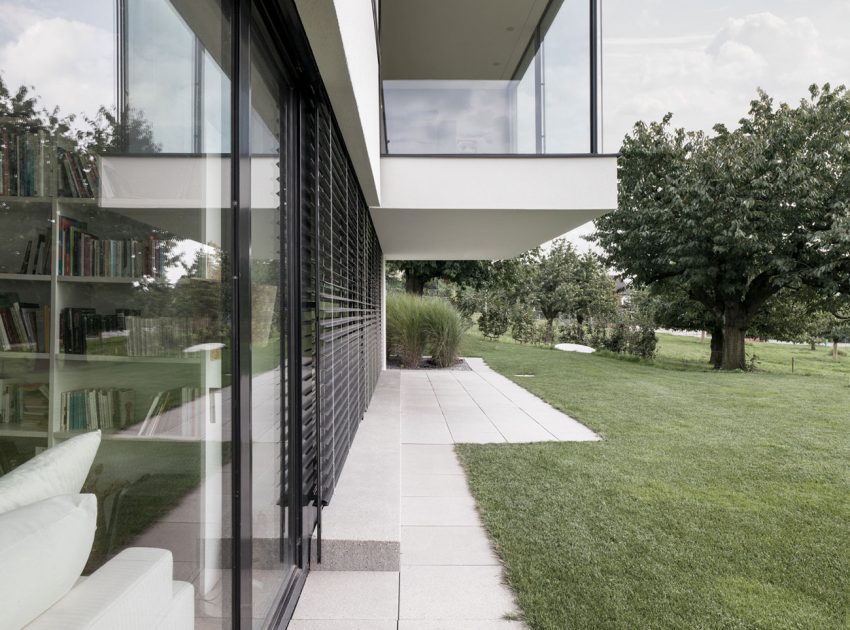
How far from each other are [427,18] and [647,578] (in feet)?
21.4

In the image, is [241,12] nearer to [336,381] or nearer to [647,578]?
[336,381]

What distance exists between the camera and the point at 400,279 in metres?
18.0

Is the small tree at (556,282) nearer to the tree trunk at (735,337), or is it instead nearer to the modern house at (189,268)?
the tree trunk at (735,337)

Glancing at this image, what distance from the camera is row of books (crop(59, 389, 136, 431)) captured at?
2.40 ft

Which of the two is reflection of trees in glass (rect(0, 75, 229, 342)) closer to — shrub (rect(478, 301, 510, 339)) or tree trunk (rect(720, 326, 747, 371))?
tree trunk (rect(720, 326, 747, 371))

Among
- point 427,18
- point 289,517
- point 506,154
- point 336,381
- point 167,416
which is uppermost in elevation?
point 427,18

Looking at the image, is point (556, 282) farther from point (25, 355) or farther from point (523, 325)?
point (25, 355)

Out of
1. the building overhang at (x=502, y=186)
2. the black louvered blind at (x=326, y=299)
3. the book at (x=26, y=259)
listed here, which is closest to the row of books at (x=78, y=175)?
the book at (x=26, y=259)

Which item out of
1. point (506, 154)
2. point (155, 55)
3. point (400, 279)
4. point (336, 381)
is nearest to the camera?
point (155, 55)

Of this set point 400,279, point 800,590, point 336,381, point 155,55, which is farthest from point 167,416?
point 400,279

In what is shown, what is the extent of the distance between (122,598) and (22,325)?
18.6 inches

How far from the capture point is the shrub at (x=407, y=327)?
438 inches

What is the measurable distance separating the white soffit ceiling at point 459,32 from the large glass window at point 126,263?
203 inches

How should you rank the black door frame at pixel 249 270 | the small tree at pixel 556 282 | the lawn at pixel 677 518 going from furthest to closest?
the small tree at pixel 556 282 → the lawn at pixel 677 518 → the black door frame at pixel 249 270
